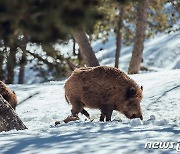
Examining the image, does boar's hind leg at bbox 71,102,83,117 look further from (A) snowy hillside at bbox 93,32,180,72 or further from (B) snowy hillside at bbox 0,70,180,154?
(A) snowy hillside at bbox 93,32,180,72

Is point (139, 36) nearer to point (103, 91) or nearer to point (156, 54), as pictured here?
point (103, 91)

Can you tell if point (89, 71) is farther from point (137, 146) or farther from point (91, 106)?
point (137, 146)

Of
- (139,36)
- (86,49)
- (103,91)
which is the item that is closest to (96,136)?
(103,91)

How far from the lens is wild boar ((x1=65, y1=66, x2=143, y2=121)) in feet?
23.3

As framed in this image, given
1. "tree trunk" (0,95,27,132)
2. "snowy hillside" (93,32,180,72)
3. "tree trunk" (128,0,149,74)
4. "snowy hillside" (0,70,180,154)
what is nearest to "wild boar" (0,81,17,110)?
"snowy hillside" (0,70,180,154)

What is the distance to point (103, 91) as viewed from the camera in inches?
279

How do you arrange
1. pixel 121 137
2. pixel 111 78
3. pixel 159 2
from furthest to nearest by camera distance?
pixel 159 2, pixel 111 78, pixel 121 137

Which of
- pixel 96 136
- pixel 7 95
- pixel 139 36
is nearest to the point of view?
pixel 96 136

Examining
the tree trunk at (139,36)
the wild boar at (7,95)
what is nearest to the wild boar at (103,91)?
the wild boar at (7,95)

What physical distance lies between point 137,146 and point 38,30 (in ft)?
6.49

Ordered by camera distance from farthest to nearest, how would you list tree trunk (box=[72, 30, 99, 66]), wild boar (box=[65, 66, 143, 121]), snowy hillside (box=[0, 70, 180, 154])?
tree trunk (box=[72, 30, 99, 66]) → wild boar (box=[65, 66, 143, 121]) → snowy hillside (box=[0, 70, 180, 154])

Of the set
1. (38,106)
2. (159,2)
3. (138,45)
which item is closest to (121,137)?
(38,106)

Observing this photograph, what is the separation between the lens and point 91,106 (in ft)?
23.7

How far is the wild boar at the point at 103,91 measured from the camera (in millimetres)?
7094
